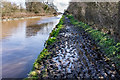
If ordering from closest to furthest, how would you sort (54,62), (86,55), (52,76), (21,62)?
(52,76), (54,62), (21,62), (86,55)

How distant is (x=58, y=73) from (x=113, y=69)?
206 cm

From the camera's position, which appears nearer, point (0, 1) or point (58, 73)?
point (58, 73)

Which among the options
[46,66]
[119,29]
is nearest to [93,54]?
[119,29]

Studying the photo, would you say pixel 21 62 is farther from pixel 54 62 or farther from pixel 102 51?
pixel 102 51

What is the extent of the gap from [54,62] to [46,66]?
659mm

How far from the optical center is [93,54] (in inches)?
292

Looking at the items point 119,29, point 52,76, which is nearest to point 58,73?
point 52,76

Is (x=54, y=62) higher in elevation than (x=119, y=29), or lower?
lower

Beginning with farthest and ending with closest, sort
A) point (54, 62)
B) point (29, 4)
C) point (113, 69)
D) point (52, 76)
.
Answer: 1. point (29, 4)
2. point (54, 62)
3. point (113, 69)
4. point (52, 76)

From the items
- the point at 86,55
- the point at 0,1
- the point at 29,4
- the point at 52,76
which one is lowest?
the point at 52,76

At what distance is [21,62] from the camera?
22.2ft

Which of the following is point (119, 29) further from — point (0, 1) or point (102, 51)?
point (0, 1)

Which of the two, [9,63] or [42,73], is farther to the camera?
[9,63]

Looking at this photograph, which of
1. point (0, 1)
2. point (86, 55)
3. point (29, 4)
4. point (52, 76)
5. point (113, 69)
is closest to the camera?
point (52, 76)
